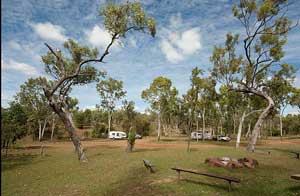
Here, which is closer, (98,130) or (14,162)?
(14,162)

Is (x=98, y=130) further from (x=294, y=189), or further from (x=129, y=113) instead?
(x=294, y=189)

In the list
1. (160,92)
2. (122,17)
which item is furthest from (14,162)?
(160,92)

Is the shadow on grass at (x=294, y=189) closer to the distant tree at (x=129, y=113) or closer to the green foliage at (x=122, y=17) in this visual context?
the green foliage at (x=122, y=17)

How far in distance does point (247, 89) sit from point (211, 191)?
19.2 m

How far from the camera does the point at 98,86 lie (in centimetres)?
5091

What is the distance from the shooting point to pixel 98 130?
2237 inches

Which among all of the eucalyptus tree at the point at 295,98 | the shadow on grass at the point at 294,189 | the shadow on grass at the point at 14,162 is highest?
the eucalyptus tree at the point at 295,98

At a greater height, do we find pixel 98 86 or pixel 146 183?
pixel 98 86

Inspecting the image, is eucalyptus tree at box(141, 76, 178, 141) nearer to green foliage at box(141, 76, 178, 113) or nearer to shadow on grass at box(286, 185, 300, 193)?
green foliage at box(141, 76, 178, 113)

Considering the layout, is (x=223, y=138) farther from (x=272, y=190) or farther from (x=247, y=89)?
(x=272, y=190)

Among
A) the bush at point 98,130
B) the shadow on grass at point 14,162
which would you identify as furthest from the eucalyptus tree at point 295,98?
the bush at point 98,130

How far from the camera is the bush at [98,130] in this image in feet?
185

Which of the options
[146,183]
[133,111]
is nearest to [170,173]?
[146,183]

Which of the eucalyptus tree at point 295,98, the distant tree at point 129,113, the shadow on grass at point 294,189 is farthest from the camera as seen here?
the distant tree at point 129,113
